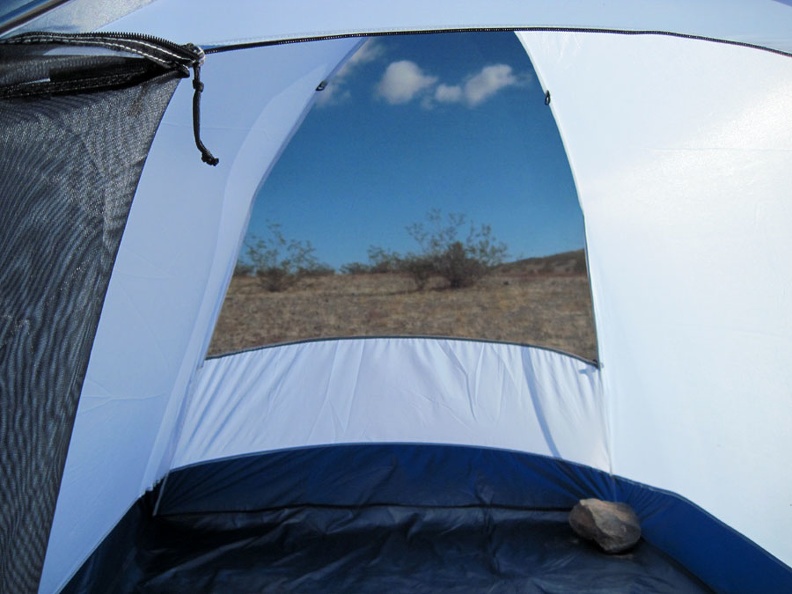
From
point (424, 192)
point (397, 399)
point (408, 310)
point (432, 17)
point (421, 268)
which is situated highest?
point (424, 192)

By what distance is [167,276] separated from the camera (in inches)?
58.9

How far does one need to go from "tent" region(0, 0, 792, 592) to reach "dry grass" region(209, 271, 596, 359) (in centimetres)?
31

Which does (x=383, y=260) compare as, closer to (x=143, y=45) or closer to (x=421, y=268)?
(x=421, y=268)

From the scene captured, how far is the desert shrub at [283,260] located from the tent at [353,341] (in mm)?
1392

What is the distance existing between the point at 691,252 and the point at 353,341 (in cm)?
109

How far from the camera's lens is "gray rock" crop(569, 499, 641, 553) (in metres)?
1.65

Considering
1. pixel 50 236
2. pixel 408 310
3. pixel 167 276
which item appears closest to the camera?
pixel 50 236

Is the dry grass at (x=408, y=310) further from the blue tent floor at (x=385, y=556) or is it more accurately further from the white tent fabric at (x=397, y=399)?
the blue tent floor at (x=385, y=556)

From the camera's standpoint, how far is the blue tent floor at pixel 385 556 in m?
1.53

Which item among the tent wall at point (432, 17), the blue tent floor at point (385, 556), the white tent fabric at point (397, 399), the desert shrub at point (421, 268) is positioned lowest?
the blue tent floor at point (385, 556)

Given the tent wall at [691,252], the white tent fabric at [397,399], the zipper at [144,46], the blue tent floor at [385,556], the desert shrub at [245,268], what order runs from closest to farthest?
the zipper at [144,46] → the tent wall at [691,252] → the blue tent floor at [385,556] → the white tent fabric at [397,399] → the desert shrub at [245,268]

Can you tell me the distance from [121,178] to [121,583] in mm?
1218

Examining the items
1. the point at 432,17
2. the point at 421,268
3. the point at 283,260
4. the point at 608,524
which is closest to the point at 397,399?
the point at 608,524

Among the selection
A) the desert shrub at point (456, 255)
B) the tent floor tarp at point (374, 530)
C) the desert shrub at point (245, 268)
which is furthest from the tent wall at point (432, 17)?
the desert shrub at point (245, 268)
